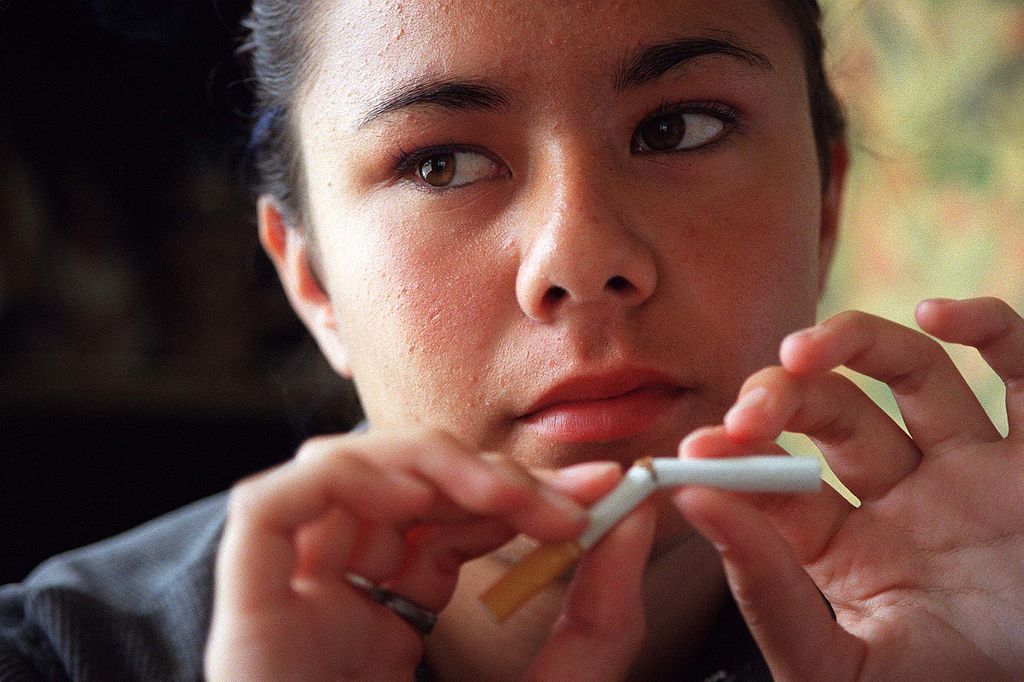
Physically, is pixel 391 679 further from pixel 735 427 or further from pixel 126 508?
pixel 126 508

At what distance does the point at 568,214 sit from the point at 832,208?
47cm

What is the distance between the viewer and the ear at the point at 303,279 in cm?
104

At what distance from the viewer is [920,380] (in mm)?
769

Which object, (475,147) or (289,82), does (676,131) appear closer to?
(475,147)

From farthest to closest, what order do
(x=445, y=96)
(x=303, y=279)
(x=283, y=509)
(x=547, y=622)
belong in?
(x=303, y=279)
(x=547, y=622)
(x=445, y=96)
(x=283, y=509)

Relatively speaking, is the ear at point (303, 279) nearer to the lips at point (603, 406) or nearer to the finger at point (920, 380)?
the lips at point (603, 406)

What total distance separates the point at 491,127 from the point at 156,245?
1502 mm

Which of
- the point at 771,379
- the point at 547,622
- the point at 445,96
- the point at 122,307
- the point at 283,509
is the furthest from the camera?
the point at 122,307

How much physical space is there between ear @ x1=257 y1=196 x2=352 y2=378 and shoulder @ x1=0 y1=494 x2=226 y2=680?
0.26 meters

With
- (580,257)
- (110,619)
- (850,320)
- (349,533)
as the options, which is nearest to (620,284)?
(580,257)

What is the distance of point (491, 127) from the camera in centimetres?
79

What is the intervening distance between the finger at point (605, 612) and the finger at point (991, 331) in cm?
29

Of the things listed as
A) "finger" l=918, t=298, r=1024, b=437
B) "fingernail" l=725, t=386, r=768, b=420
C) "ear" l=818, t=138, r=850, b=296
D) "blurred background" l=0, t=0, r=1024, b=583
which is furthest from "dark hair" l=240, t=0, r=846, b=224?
"blurred background" l=0, t=0, r=1024, b=583

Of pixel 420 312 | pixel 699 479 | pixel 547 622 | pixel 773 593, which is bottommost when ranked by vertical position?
pixel 547 622
